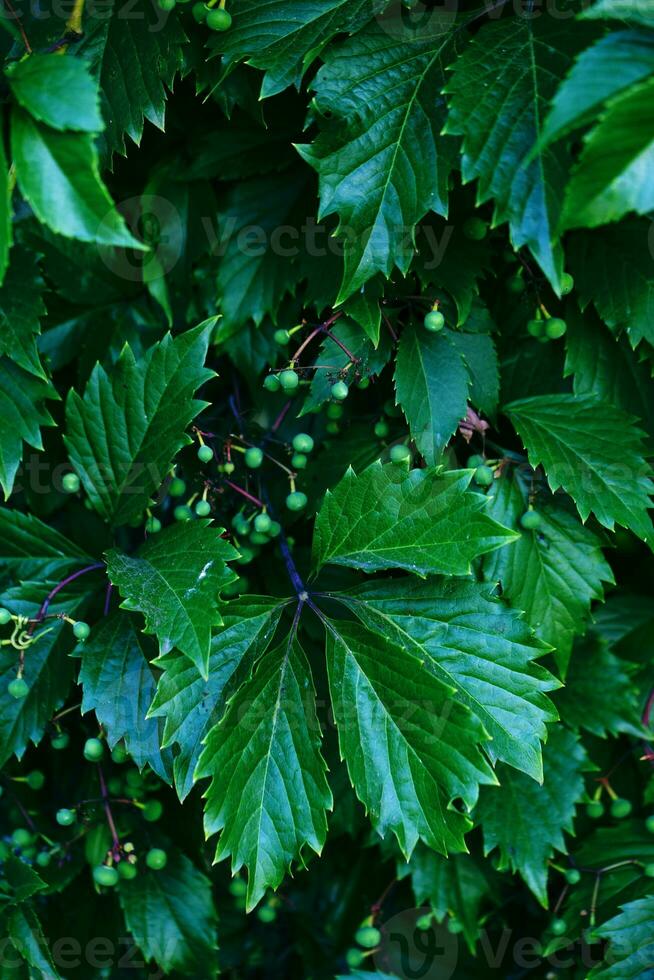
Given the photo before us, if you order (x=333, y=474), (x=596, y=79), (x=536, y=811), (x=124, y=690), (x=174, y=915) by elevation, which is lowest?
(x=174, y=915)

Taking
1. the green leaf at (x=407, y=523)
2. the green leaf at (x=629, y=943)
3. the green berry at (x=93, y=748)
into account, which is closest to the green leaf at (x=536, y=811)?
the green leaf at (x=629, y=943)

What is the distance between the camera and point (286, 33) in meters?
1.21

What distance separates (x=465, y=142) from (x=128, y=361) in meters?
0.59

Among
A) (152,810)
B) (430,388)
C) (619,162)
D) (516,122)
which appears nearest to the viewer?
(619,162)

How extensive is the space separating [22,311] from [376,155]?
1.92 feet

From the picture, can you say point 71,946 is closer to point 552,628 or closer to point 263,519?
point 263,519

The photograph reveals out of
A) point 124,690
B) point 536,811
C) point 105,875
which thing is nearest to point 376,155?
point 124,690

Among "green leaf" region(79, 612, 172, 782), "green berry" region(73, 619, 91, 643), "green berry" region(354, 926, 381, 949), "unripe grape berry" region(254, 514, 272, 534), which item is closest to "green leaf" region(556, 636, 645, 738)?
"green berry" region(354, 926, 381, 949)

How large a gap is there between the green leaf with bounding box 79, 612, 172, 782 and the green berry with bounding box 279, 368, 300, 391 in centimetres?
45

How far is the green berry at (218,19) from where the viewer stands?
1213 millimetres

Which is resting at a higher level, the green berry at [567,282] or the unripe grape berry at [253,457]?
the green berry at [567,282]

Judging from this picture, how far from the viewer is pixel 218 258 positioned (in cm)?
154

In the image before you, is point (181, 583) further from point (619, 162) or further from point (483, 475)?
point (619, 162)

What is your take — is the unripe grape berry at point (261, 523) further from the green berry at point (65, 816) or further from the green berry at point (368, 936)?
the green berry at point (368, 936)
